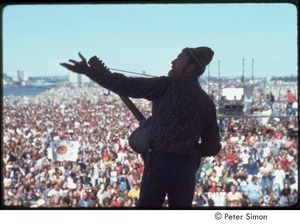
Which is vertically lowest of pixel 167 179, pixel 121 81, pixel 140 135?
pixel 167 179

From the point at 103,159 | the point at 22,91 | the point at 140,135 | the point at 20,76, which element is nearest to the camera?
the point at 140,135

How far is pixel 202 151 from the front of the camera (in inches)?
74.6

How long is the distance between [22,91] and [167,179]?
2.48 ft

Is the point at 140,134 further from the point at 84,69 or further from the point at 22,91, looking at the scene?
the point at 22,91

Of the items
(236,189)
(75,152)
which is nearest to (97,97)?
(75,152)

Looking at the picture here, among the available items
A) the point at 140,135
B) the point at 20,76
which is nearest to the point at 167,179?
the point at 140,135

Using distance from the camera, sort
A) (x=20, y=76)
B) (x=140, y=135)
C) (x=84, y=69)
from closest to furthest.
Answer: (x=84, y=69) < (x=140, y=135) < (x=20, y=76)

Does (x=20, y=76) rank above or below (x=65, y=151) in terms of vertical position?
above

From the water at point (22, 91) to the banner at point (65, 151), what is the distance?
0.80 ft

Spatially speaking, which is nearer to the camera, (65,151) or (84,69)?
(84,69)

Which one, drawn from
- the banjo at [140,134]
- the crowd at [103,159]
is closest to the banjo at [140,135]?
the banjo at [140,134]

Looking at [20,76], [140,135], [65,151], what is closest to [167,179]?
[140,135]

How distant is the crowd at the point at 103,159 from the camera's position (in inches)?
83.7

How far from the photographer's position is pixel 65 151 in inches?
89.2
